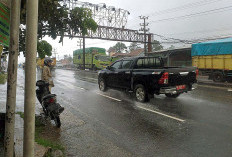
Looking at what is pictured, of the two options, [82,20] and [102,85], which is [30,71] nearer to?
[82,20]

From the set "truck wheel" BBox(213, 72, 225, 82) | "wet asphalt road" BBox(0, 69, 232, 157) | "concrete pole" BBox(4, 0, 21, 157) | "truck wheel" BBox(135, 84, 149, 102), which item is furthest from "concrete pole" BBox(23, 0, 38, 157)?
"truck wheel" BBox(213, 72, 225, 82)

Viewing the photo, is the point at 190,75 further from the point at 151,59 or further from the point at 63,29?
the point at 63,29

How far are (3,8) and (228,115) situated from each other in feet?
21.1

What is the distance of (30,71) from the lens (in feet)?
7.58

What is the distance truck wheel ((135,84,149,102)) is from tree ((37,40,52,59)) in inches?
177

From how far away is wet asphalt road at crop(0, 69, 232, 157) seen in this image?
3730mm

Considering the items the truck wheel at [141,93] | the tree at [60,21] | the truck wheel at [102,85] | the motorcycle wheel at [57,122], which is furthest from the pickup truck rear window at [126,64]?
the motorcycle wheel at [57,122]

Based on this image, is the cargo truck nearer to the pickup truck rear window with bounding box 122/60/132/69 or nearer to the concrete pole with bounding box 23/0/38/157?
the pickup truck rear window with bounding box 122/60/132/69

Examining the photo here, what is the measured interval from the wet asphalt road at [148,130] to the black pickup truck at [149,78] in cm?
66

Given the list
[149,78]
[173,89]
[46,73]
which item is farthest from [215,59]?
[46,73]

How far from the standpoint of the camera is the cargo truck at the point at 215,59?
14.8 m

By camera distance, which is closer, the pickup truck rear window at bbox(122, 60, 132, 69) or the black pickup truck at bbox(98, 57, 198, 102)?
the black pickup truck at bbox(98, 57, 198, 102)

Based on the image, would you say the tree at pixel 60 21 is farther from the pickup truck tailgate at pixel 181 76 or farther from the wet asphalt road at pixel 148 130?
the pickup truck tailgate at pixel 181 76

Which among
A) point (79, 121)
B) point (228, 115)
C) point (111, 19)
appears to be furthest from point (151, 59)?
point (111, 19)
